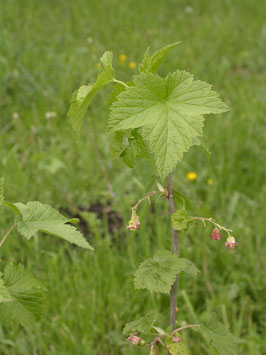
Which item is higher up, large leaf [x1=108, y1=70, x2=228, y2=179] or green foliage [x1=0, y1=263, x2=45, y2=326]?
large leaf [x1=108, y1=70, x2=228, y2=179]

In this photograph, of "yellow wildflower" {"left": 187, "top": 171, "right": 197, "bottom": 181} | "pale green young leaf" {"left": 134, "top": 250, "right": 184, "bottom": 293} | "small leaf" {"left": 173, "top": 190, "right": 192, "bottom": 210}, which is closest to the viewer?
"pale green young leaf" {"left": 134, "top": 250, "right": 184, "bottom": 293}

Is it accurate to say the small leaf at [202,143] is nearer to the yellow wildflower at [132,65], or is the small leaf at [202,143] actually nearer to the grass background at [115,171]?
the grass background at [115,171]

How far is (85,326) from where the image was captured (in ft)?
6.40

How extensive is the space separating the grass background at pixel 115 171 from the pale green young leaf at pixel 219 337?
0.21 meters

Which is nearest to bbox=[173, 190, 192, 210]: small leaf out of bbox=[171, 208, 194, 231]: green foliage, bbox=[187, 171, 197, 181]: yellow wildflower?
bbox=[171, 208, 194, 231]: green foliage

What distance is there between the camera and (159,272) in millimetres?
1167

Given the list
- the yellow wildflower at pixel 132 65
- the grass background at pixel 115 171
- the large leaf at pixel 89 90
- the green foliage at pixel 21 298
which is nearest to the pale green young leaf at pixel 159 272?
the grass background at pixel 115 171

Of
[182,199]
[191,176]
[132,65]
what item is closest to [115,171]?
[191,176]

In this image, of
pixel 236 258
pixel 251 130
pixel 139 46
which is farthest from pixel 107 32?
pixel 236 258

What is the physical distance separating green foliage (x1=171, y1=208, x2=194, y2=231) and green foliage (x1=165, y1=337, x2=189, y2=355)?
0.28 m

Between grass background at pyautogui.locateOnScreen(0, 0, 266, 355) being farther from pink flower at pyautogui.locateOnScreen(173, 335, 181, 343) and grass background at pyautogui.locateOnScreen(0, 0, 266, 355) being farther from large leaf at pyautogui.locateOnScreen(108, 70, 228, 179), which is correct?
large leaf at pyautogui.locateOnScreen(108, 70, 228, 179)

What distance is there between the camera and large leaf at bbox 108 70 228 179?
40.3 inches

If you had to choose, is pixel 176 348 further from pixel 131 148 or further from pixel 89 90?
pixel 89 90

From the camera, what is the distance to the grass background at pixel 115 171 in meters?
2.05
